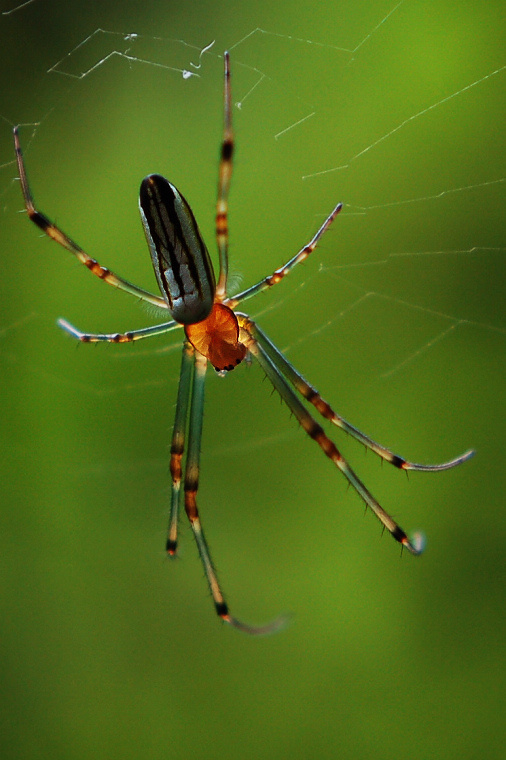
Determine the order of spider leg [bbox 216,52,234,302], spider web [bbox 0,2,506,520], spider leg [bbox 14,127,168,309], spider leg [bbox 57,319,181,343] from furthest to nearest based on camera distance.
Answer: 1. spider web [bbox 0,2,506,520]
2. spider leg [bbox 57,319,181,343]
3. spider leg [bbox 14,127,168,309]
4. spider leg [bbox 216,52,234,302]

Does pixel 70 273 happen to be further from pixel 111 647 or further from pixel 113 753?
pixel 113 753

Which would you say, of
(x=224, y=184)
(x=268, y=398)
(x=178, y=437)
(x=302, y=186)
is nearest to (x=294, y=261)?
(x=224, y=184)

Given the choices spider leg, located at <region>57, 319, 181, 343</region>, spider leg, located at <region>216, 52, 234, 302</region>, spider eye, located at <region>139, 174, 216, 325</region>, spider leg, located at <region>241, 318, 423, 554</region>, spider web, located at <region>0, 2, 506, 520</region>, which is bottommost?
spider leg, located at <region>241, 318, 423, 554</region>

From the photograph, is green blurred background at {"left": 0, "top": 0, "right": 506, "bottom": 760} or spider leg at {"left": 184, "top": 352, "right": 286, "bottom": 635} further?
green blurred background at {"left": 0, "top": 0, "right": 506, "bottom": 760}

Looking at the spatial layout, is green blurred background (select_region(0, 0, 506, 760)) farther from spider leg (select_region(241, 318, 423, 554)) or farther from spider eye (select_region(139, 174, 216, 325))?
spider eye (select_region(139, 174, 216, 325))

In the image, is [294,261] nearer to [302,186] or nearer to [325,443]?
[325,443]

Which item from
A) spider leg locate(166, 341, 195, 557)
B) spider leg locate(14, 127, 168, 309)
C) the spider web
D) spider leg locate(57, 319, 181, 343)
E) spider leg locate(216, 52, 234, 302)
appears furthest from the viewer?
the spider web

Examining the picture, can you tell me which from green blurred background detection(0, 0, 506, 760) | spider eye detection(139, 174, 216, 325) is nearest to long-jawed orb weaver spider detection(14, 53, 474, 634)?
spider eye detection(139, 174, 216, 325)

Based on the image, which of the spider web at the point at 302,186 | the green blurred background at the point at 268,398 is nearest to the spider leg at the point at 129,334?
the spider web at the point at 302,186
